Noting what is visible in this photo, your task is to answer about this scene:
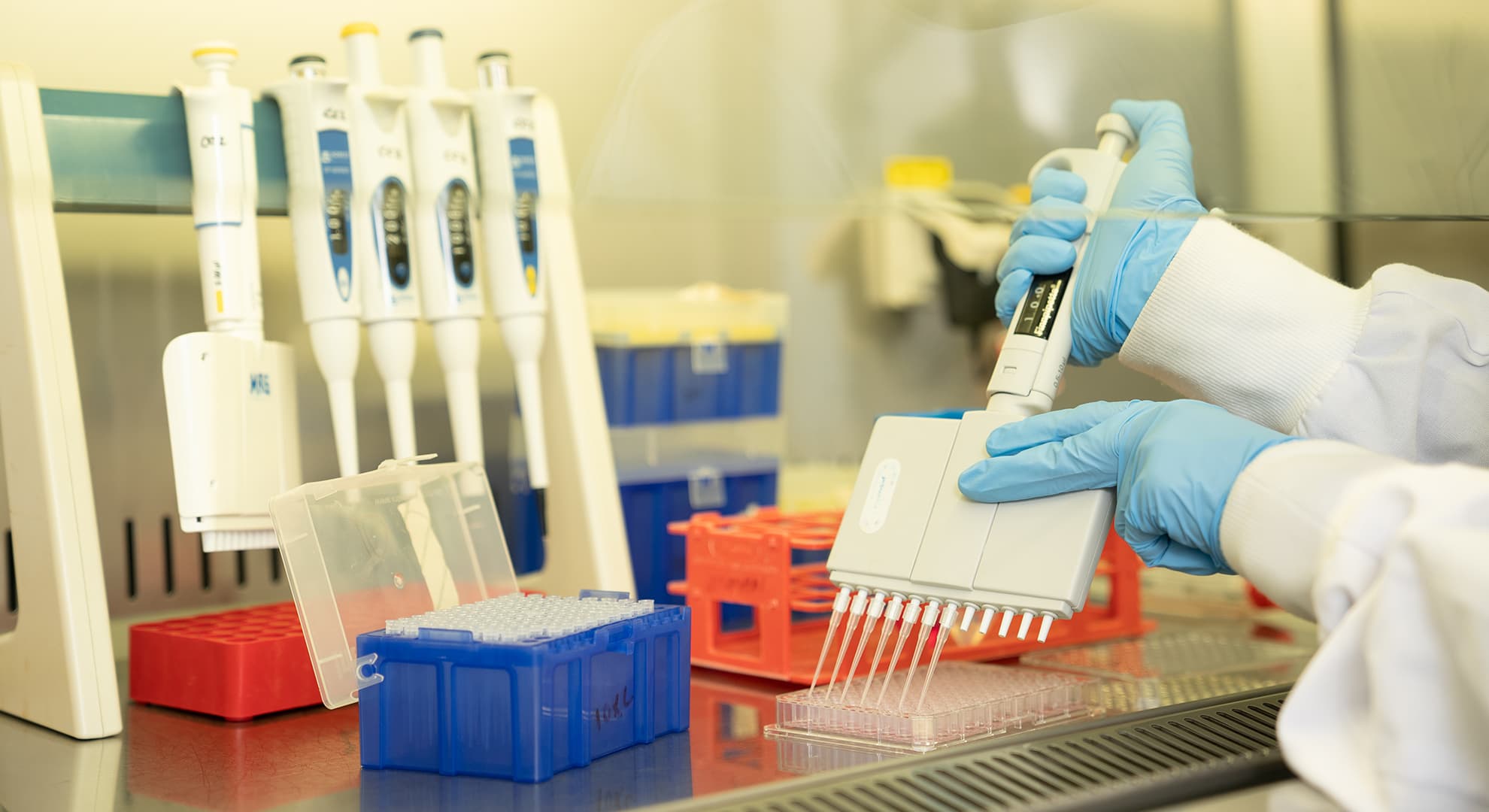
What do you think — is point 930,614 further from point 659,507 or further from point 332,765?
point 659,507

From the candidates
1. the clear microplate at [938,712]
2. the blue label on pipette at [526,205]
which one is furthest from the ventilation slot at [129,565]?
the clear microplate at [938,712]

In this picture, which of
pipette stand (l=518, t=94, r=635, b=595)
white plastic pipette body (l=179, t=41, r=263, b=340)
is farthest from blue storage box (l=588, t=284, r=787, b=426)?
white plastic pipette body (l=179, t=41, r=263, b=340)

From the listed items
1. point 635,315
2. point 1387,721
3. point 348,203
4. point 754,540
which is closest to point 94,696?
point 348,203

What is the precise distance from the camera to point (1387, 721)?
27.5 inches

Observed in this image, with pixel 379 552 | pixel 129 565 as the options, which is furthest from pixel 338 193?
pixel 129 565

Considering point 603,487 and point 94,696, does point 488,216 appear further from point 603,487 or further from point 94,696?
point 94,696

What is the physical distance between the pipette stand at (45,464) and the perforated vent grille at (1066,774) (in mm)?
568

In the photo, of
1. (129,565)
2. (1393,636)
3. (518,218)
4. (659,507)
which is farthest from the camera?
(659,507)

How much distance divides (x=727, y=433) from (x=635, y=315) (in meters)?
0.21

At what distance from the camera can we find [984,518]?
948 millimetres

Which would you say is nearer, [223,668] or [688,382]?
[223,668]

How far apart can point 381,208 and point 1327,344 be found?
2.79 feet

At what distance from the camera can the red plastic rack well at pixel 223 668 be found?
1.07m

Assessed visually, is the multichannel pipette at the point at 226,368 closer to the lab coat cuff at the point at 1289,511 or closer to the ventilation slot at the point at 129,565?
the ventilation slot at the point at 129,565
